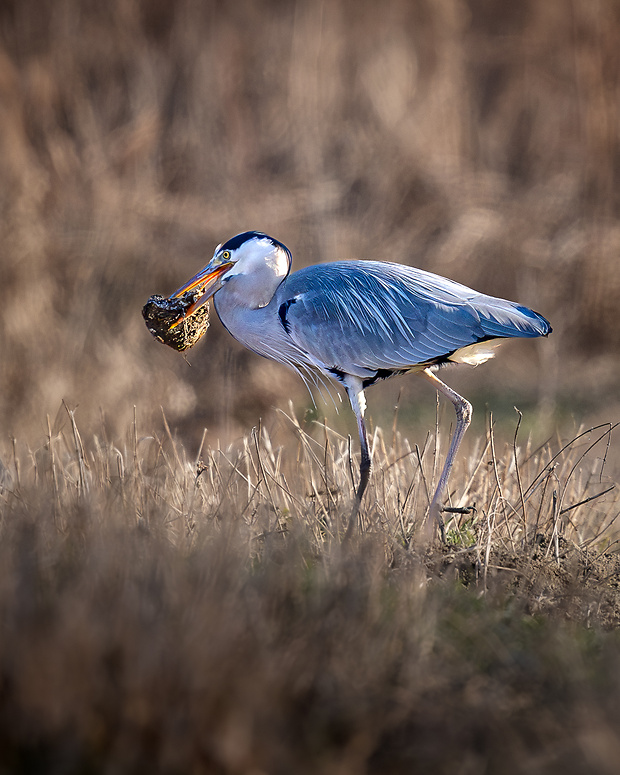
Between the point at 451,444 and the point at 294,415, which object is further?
the point at 294,415

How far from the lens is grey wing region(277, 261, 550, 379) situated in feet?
13.6

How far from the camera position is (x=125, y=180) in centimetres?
1093

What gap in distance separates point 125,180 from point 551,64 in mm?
6982

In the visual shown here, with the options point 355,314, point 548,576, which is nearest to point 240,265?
point 355,314

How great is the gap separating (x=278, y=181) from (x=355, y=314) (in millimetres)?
7964

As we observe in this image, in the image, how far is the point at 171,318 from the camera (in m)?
4.24

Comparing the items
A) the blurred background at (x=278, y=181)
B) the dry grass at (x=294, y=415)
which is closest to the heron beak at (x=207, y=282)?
the dry grass at (x=294, y=415)

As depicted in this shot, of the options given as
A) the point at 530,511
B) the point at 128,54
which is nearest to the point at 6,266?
the point at 128,54

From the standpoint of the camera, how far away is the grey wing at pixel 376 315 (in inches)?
163

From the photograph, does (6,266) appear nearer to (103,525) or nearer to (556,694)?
(103,525)

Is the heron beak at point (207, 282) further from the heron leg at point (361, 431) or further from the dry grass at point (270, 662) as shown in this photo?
the dry grass at point (270, 662)

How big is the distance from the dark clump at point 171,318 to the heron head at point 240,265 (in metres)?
0.10

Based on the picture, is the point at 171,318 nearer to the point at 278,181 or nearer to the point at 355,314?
the point at 355,314

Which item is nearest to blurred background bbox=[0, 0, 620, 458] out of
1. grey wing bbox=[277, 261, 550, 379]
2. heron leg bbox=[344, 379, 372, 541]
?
heron leg bbox=[344, 379, 372, 541]
